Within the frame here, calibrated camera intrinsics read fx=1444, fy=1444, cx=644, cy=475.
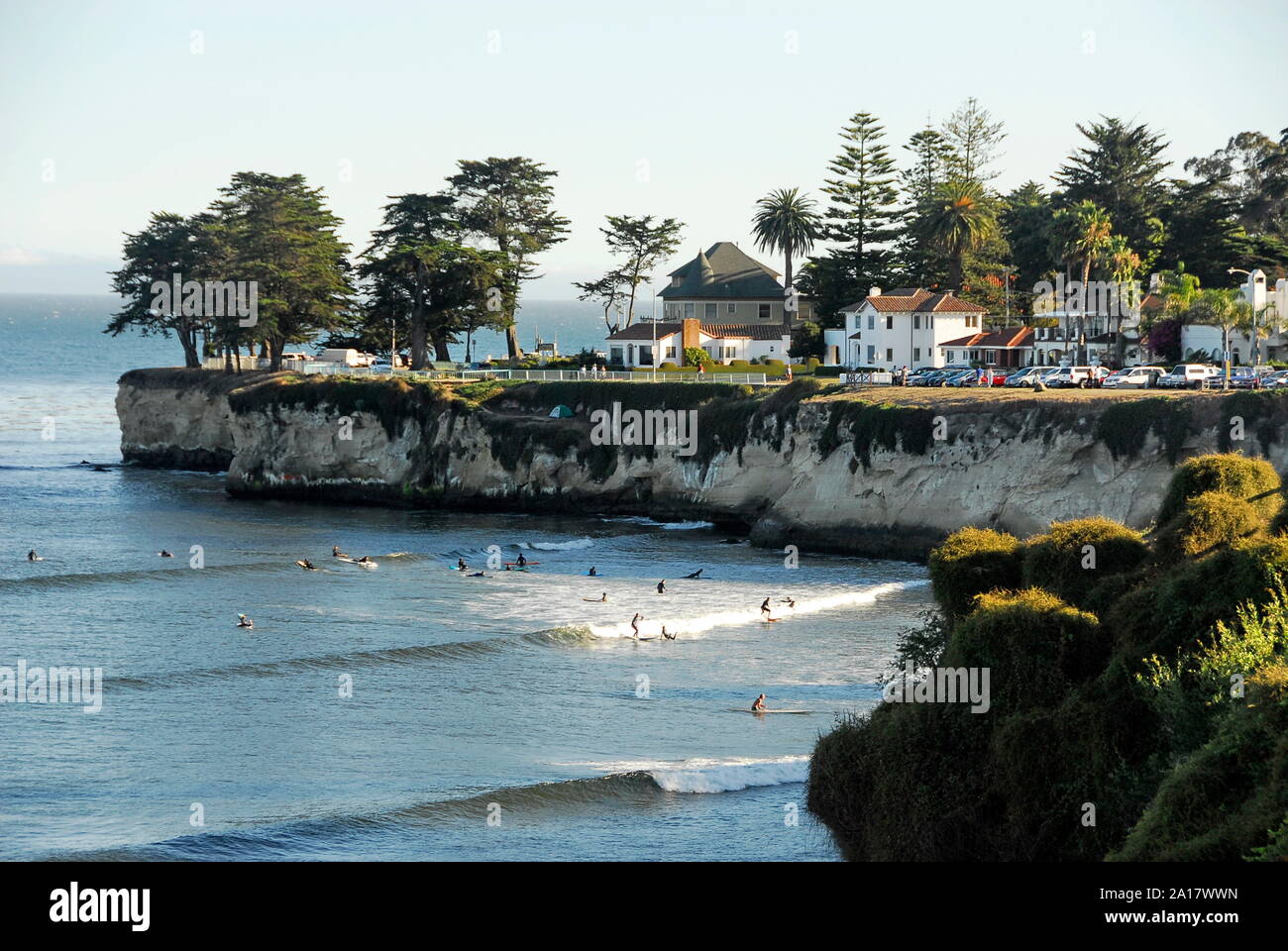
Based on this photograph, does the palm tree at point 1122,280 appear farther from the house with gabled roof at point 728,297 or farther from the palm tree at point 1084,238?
A: the house with gabled roof at point 728,297

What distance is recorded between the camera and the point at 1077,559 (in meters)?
31.5

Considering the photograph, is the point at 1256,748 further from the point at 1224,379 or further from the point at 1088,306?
the point at 1088,306

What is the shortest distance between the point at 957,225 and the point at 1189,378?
3873 cm

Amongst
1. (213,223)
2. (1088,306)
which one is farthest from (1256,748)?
(213,223)

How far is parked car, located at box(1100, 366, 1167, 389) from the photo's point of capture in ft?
233

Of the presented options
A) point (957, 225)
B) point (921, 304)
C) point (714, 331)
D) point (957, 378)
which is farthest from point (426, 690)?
point (957, 225)

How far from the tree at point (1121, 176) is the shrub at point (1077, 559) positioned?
8922 centimetres

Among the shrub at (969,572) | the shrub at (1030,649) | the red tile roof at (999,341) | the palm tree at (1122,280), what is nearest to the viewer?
the shrub at (1030,649)

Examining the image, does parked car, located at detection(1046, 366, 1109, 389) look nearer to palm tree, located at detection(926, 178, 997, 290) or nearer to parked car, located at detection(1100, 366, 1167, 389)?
parked car, located at detection(1100, 366, 1167, 389)

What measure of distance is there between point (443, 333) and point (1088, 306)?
45482 mm

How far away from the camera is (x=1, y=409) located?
150 metres

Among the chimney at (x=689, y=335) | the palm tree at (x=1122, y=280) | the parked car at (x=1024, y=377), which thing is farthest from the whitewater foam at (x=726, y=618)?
the chimney at (x=689, y=335)

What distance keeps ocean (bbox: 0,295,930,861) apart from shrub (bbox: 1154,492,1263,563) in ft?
31.3

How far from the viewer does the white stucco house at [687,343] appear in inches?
4001
